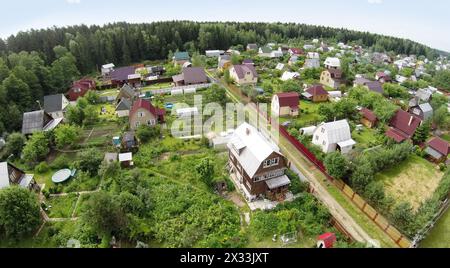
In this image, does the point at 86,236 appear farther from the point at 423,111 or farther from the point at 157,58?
the point at 157,58

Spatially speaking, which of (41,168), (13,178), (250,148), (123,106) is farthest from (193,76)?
(13,178)

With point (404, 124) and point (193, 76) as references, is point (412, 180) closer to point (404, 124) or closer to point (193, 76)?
point (404, 124)

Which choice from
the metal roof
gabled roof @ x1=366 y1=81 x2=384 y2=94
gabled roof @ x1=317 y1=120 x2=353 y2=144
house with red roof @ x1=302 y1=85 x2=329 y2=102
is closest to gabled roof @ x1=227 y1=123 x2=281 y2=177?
the metal roof

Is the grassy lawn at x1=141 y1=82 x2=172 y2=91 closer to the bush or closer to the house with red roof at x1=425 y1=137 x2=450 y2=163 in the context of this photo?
the bush

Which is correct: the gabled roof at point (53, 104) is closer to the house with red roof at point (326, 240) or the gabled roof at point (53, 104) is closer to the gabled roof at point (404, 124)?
the house with red roof at point (326, 240)

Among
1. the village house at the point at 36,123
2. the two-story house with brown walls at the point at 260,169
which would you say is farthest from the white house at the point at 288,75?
the village house at the point at 36,123

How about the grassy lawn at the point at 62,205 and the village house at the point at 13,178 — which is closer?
the grassy lawn at the point at 62,205
